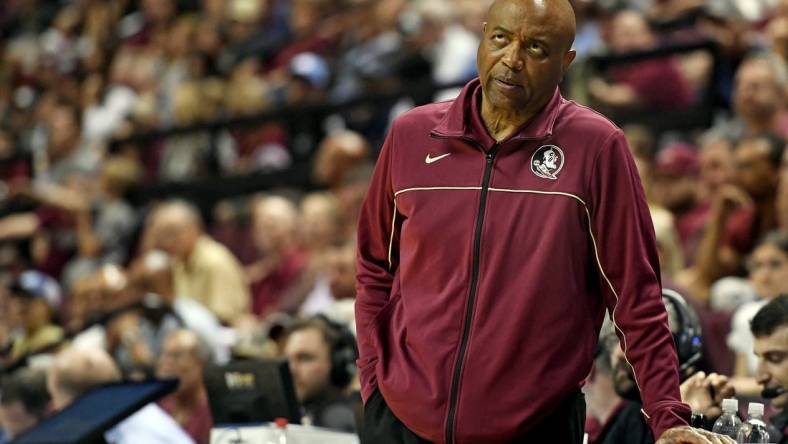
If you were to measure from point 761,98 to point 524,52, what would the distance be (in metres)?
4.69

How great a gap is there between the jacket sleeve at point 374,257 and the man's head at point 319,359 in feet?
8.42

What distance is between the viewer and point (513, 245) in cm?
295

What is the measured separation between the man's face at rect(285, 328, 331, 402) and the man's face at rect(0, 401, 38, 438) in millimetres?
1557

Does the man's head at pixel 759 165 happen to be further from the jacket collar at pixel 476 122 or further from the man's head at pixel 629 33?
the jacket collar at pixel 476 122

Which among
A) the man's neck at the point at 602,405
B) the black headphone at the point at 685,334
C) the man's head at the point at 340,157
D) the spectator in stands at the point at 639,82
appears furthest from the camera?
the man's head at the point at 340,157

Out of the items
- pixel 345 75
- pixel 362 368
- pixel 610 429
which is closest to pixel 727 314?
pixel 610 429

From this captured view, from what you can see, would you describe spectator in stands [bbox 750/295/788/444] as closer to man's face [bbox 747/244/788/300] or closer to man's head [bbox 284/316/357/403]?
→ man's face [bbox 747/244/788/300]

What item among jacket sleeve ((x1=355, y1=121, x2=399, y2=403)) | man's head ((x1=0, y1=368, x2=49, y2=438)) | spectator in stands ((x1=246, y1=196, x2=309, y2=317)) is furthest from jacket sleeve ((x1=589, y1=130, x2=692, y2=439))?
spectator in stands ((x1=246, y1=196, x2=309, y2=317))

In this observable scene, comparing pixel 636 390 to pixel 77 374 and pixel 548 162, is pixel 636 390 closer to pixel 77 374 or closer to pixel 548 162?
pixel 548 162

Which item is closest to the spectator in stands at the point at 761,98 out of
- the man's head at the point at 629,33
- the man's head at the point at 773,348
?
the man's head at the point at 629,33

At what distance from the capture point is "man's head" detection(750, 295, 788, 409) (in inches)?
157

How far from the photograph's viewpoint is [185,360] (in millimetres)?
6809

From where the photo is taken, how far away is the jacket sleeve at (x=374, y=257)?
321cm

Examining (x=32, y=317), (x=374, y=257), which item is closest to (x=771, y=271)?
(x=374, y=257)
